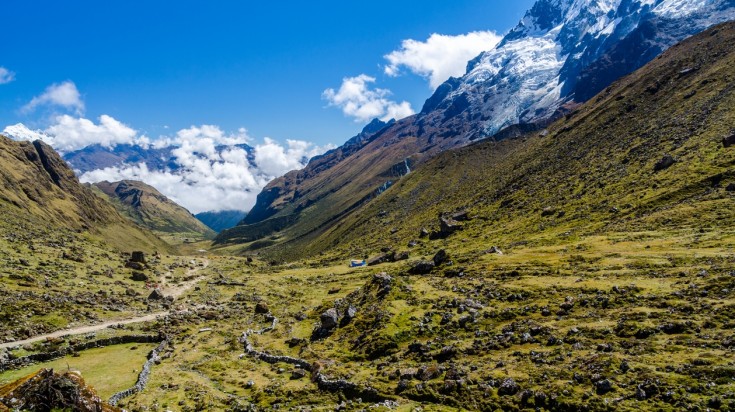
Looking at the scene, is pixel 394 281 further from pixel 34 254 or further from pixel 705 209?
pixel 34 254

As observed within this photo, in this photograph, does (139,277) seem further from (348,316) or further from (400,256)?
(348,316)

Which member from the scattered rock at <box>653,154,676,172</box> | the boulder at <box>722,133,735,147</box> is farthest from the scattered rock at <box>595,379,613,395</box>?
the boulder at <box>722,133,735,147</box>

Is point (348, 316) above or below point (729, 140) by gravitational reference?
below

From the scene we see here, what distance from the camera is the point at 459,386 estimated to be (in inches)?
1469

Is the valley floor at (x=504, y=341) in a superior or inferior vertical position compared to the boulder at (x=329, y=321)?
inferior

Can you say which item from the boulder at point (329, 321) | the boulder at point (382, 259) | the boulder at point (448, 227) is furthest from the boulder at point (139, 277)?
the boulder at point (448, 227)

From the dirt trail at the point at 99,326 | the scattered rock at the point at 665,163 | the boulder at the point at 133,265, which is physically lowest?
the dirt trail at the point at 99,326

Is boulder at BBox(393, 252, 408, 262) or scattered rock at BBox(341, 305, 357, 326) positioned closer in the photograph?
scattered rock at BBox(341, 305, 357, 326)

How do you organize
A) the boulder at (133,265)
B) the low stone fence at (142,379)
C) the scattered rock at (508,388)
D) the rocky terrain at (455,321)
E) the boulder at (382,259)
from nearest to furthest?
1. the rocky terrain at (455,321)
2. the scattered rock at (508,388)
3. the low stone fence at (142,379)
4. the boulder at (133,265)
5. the boulder at (382,259)

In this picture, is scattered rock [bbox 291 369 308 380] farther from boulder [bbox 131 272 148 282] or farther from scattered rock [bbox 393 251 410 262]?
scattered rock [bbox 393 251 410 262]

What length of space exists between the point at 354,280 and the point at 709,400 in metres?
101

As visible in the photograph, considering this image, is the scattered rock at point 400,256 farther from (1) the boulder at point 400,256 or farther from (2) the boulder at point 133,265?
(2) the boulder at point 133,265

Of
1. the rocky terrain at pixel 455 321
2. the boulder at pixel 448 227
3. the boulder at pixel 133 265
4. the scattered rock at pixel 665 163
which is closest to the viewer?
the rocky terrain at pixel 455 321

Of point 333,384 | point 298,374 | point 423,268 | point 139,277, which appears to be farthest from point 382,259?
point 333,384
